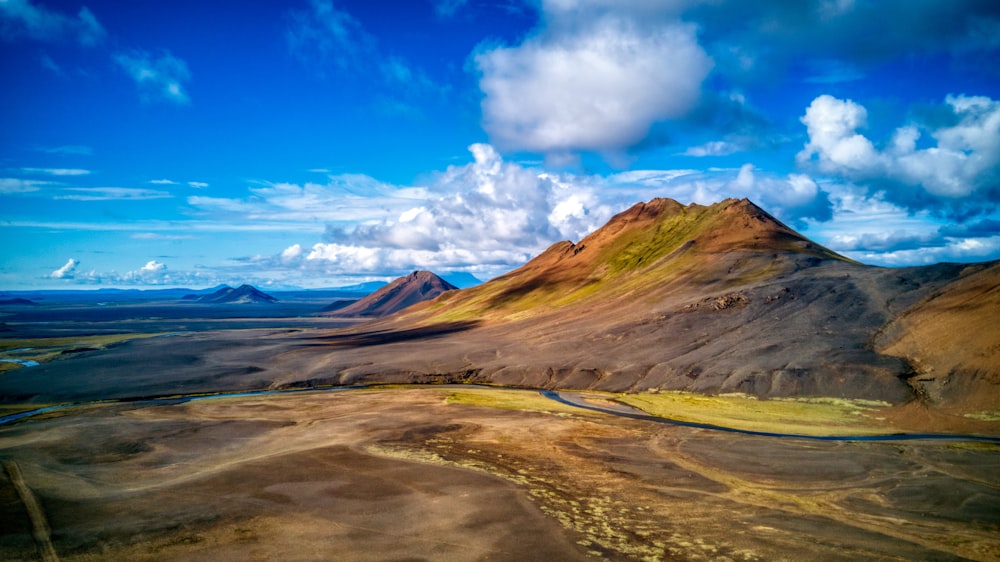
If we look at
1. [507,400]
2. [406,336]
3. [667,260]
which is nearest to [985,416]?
[507,400]

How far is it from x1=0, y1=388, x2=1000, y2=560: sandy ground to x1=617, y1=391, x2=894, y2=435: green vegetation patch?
7.28 metres

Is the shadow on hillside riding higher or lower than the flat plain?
higher

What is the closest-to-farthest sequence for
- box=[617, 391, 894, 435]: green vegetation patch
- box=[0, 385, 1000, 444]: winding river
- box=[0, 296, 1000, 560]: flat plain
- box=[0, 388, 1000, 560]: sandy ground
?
box=[0, 388, 1000, 560]: sandy ground
box=[0, 296, 1000, 560]: flat plain
box=[0, 385, 1000, 444]: winding river
box=[617, 391, 894, 435]: green vegetation patch

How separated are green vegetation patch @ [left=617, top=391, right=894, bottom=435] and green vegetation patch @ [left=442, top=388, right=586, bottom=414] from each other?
9.29 metres

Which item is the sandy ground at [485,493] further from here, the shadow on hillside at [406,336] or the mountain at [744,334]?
the shadow on hillside at [406,336]

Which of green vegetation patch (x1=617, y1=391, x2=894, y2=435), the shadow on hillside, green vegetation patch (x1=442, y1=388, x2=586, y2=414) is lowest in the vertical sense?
green vegetation patch (x1=442, y1=388, x2=586, y2=414)

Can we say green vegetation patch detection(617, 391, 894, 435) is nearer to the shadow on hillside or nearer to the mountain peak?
the mountain peak

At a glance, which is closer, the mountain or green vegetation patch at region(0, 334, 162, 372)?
the mountain

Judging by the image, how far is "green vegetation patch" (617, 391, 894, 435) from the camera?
5584cm

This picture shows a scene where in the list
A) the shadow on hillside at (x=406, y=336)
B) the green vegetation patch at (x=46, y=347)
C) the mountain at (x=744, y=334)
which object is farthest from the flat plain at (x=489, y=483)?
the green vegetation patch at (x=46, y=347)

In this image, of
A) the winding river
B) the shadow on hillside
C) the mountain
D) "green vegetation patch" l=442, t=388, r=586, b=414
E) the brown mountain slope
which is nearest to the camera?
the winding river

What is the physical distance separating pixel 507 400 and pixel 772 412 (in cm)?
3020

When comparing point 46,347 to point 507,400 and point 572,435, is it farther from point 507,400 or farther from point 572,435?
point 572,435

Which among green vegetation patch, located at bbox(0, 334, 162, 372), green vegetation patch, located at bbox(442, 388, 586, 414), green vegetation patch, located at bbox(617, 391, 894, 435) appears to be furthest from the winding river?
green vegetation patch, located at bbox(0, 334, 162, 372)
